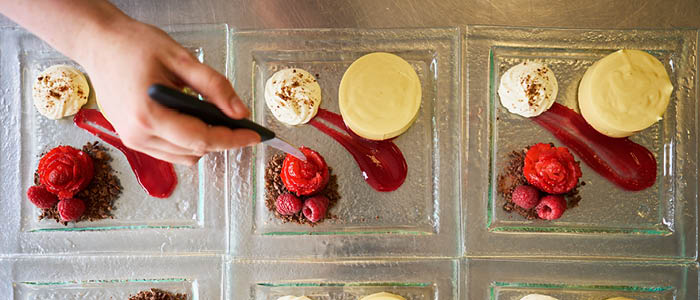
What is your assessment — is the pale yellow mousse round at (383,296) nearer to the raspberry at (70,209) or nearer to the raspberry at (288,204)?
the raspberry at (288,204)

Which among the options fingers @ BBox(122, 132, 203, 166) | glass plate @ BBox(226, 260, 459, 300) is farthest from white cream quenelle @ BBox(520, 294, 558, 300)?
fingers @ BBox(122, 132, 203, 166)

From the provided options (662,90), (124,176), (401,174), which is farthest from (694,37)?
(124,176)

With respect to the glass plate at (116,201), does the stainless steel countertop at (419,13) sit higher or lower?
higher

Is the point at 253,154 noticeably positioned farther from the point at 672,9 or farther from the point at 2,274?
the point at 672,9

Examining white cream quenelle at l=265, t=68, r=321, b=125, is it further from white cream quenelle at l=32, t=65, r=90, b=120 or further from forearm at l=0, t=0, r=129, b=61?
white cream quenelle at l=32, t=65, r=90, b=120

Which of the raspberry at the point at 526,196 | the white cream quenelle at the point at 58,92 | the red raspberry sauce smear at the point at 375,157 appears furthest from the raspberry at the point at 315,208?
the white cream quenelle at the point at 58,92

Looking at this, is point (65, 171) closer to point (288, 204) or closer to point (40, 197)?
point (40, 197)
